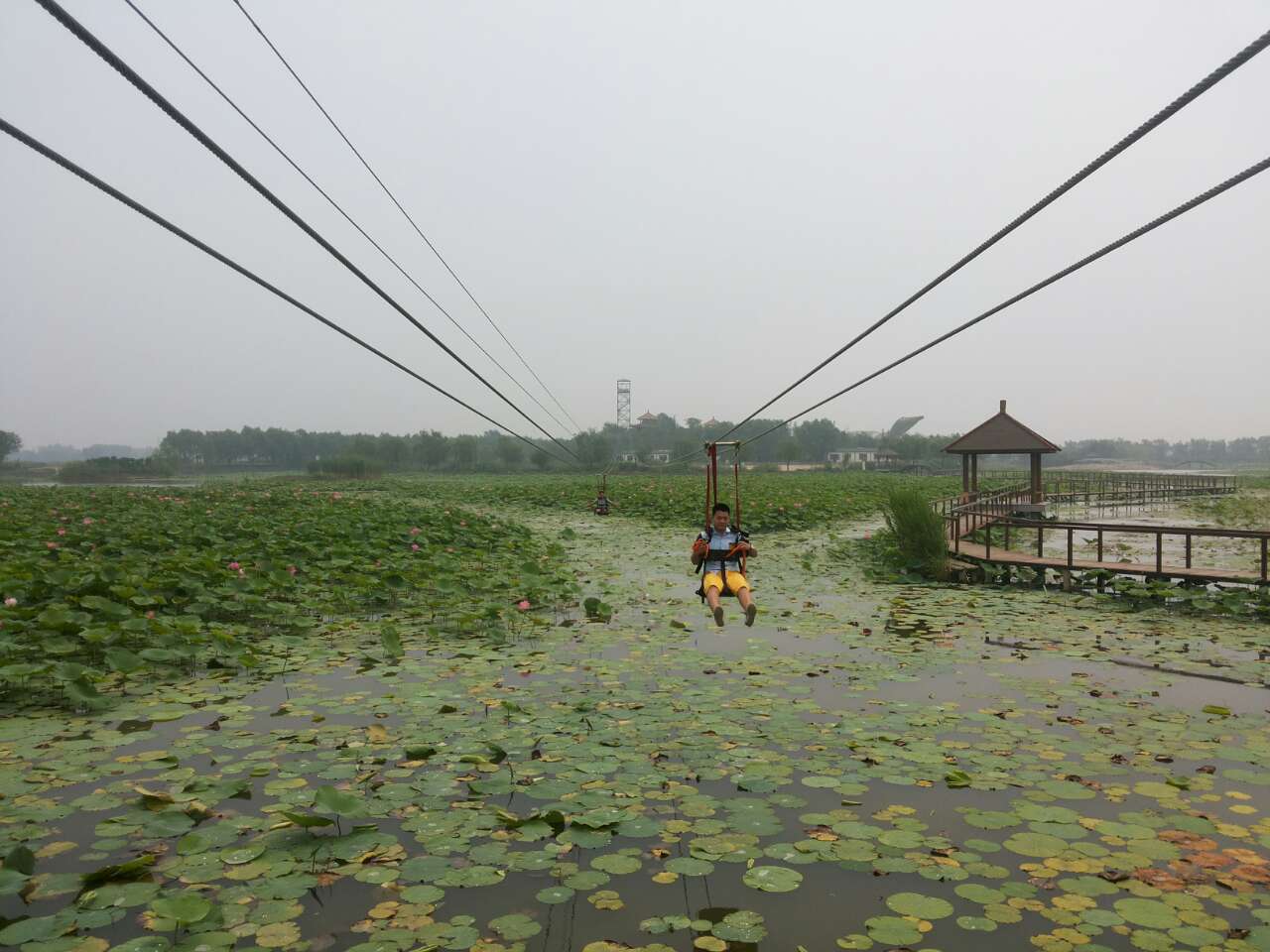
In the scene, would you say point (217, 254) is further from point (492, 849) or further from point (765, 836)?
point (765, 836)

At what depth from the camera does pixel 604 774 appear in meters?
4.32

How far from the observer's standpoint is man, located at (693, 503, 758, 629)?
22.1 feet

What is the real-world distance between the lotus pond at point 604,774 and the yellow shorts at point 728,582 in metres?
0.66

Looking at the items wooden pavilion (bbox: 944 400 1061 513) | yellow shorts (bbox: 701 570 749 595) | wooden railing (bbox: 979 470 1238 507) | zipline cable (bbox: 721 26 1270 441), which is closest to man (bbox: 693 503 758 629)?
yellow shorts (bbox: 701 570 749 595)

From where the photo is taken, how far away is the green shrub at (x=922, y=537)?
39.9ft

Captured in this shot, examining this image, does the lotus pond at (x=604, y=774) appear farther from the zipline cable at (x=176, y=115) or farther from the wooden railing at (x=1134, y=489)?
the wooden railing at (x=1134, y=489)

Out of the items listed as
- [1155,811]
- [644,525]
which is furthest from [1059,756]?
[644,525]

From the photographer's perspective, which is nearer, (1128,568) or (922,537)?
(1128,568)

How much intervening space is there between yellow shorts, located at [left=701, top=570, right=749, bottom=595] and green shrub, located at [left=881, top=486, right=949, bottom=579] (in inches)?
250

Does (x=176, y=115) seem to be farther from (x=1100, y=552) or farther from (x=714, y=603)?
(x=1100, y=552)

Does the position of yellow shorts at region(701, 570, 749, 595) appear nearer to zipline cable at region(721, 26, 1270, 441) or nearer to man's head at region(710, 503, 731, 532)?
man's head at region(710, 503, 731, 532)

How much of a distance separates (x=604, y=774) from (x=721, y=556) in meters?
2.91

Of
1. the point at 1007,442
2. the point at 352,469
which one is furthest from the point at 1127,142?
the point at 352,469

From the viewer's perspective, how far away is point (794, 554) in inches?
561
